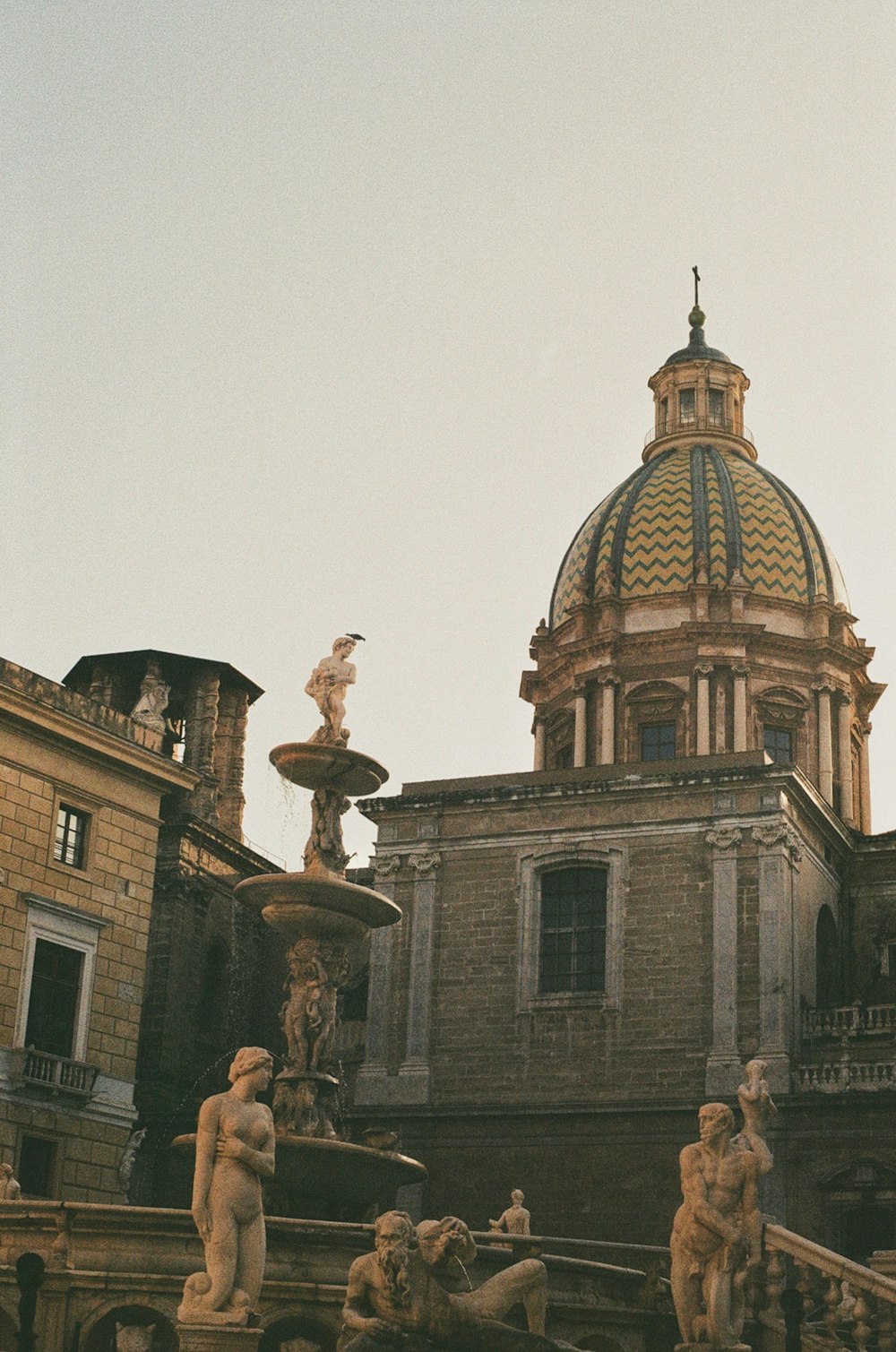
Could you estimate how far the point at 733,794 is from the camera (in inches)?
1502

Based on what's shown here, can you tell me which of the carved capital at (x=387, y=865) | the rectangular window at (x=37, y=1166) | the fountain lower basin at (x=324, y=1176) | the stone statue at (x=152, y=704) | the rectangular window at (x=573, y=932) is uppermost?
the stone statue at (x=152, y=704)

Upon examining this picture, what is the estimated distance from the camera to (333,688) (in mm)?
21375

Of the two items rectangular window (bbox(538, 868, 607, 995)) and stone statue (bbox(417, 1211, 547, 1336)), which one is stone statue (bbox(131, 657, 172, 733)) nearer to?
rectangular window (bbox(538, 868, 607, 995))

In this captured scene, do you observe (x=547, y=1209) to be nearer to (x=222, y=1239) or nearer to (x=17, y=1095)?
(x=17, y=1095)

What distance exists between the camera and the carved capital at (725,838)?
37812 mm

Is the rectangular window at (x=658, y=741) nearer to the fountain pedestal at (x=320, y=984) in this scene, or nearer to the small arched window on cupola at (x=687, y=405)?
the small arched window on cupola at (x=687, y=405)

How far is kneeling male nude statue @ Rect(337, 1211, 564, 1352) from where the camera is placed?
1195cm

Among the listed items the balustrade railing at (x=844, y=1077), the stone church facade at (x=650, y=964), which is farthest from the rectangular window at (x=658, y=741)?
the balustrade railing at (x=844, y=1077)

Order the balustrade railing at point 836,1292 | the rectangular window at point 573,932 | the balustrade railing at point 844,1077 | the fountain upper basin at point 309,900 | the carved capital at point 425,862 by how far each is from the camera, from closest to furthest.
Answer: the balustrade railing at point 836,1292
the fountain upper basin at point 309,900
the balustrade railing at point 844,1077
the rectangular window at point 573,932
the carved capital at point 425,862

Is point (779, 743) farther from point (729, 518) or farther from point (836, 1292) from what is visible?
point (836, 1292)

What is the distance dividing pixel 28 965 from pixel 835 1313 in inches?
706

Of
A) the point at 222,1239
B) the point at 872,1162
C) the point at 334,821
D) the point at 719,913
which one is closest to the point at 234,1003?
the point at 719,913

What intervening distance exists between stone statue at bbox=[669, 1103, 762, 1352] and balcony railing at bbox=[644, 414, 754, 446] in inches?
1507

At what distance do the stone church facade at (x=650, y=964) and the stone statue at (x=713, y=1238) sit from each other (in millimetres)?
19346
